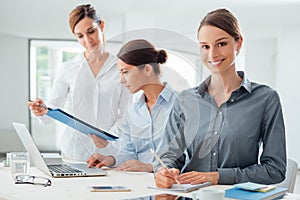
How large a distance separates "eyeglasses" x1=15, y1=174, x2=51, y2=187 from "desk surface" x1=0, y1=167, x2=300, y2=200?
0.9 inches

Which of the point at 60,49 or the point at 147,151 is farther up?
the point at 60,49

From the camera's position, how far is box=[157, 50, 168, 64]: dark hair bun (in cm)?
209

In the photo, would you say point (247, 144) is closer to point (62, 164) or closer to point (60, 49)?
point (62, 164)

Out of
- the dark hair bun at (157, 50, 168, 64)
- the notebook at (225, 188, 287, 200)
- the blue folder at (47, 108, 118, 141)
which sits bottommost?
the notebook at (225, 188, 287, 200)

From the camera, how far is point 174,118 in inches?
82.1

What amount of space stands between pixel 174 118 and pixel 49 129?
738cm

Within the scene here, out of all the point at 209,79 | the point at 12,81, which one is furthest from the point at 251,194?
the point at 12,81

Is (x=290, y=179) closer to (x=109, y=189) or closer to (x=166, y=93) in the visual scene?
(x=166, y=93)

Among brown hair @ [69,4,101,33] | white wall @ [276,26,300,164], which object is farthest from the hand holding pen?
white wall @ [276,26,300,164]

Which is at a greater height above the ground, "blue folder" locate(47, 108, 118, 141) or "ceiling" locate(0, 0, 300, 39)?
"ceiling" locate(0, 0, 300, 39)

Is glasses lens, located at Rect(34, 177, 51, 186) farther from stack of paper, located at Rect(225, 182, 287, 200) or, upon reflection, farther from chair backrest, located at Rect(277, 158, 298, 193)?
chair backrest, located at Rect(277, 158, 298, 193)

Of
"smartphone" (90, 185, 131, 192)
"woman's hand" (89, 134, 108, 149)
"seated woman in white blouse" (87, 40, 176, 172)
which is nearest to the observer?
"smartphone" (90, 185, 131, 192)

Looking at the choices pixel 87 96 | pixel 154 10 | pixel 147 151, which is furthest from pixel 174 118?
pixel 154 10

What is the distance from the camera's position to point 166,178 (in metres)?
1.80
